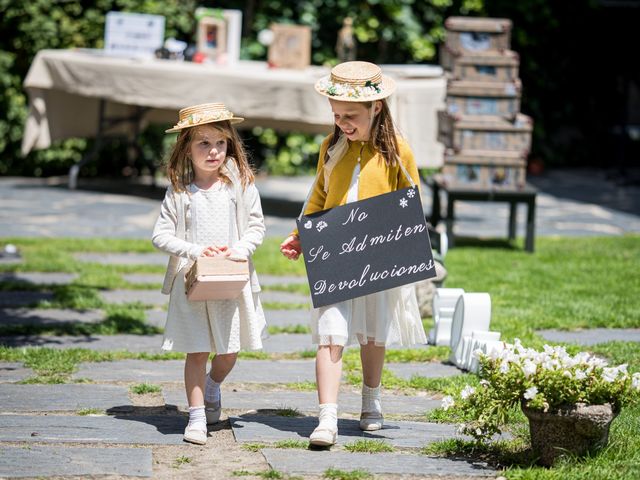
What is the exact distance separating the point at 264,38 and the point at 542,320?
18.0 ft

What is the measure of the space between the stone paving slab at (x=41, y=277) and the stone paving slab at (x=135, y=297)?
1.32ft

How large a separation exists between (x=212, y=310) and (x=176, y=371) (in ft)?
3.67

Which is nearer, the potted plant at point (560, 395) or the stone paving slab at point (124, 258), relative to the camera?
the potted plant at point (560, 395)

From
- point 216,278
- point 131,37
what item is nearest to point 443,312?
point 216,278

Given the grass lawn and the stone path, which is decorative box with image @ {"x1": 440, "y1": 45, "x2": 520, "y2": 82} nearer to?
the grass lawn

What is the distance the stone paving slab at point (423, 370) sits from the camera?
513 cm

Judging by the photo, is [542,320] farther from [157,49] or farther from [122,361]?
[157,49]

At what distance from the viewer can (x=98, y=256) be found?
8.18m

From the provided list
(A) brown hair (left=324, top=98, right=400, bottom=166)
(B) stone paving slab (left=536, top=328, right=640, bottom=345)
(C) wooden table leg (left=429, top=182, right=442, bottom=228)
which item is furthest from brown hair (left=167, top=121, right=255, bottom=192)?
(C) wooden table leg (left=429, top=182, right=442, bottom=228)

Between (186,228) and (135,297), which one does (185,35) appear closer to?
(135,297)

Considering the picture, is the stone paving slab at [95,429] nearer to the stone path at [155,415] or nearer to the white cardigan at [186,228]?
the stone path at [155,415]

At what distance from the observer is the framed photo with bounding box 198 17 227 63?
1066 centimetres

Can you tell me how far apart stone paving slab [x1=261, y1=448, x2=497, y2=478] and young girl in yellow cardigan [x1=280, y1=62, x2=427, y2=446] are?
32 centimetres

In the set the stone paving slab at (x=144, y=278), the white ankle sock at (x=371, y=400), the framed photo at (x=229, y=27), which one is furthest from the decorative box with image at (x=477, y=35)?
the white ankle sock at (x=371, y=400)
